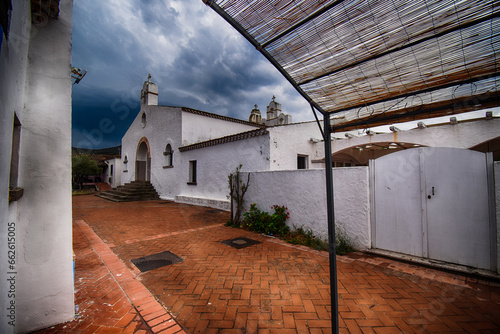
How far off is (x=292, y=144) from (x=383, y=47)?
23.3 ft

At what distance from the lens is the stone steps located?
12.9 meters

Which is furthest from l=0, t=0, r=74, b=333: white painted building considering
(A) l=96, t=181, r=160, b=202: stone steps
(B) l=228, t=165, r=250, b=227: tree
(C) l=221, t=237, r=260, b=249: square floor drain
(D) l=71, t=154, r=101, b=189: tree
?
(D) l=71, t=154, r=101, b=189: tree

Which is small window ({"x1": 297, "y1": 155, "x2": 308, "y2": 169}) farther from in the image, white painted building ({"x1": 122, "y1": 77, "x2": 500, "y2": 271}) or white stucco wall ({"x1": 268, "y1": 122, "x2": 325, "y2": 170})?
white stucco wall ({"x1": 268, "y1": 122, "x2": 325, "y2": 170})

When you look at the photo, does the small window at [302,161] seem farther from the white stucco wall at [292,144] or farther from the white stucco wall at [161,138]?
the white stucco wall at [161,138]

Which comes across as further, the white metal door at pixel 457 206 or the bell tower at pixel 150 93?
the bell tower at pixel 150 93

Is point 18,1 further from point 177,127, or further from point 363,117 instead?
point 177,127

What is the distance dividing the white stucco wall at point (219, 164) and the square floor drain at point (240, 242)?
126 inches

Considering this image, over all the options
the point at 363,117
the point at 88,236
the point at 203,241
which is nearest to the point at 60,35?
the point at 363,117

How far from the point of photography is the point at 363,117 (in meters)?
2.12

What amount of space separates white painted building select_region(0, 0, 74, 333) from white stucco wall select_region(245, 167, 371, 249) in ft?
14.4

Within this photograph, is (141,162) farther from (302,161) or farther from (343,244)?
(343,244)

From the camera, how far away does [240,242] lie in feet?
16.5

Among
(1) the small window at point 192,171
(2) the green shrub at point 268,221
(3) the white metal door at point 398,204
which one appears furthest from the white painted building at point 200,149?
(3) the white metal door at point 398,204

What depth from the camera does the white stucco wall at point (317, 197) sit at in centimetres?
426
